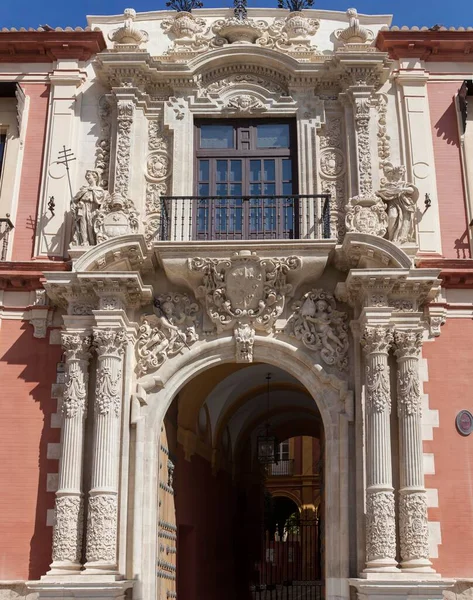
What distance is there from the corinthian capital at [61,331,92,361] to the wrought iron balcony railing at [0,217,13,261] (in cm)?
176

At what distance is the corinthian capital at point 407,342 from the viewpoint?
34.8 feet

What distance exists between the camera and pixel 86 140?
1234 centimetres

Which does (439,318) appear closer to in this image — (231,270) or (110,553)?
(231,270)

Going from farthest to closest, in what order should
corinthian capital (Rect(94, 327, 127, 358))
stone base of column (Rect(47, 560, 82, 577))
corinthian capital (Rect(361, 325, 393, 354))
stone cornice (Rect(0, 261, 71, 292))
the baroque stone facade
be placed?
1. stone cornice (Rect(0, 261, 71, 292))
2. corinthian capital (Rect(94, 327, 127, 358))
3. corinthian capital (Rect(361, 325, 393, 354))
4. the baroque stone facade
5. stone base of column (Rect(47, 560, 82, 577))

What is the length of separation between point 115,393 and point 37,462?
1.40 metres

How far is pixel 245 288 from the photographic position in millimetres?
11203

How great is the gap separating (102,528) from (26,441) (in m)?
1.69

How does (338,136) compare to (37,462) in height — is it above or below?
above

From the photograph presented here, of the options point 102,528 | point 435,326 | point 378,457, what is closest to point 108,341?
point 102,528

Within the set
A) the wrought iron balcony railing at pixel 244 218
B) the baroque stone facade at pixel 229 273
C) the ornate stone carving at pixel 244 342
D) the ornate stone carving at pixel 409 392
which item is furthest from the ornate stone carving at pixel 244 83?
the ornate stone carving at pixel 409 392

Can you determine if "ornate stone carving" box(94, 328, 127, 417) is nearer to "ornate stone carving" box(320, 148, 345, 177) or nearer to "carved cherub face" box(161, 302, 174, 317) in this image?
"carved cherub face" box(161, 302, 174, 317)

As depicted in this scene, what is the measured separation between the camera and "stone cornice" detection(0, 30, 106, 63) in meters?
12.6

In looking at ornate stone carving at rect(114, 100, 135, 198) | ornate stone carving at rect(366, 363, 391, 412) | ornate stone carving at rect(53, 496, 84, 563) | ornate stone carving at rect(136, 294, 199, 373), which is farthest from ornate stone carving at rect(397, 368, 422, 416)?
ornate stone carving at rect(114, 100, 135, 198)

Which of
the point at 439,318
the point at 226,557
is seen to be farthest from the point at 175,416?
the point at 226,557
